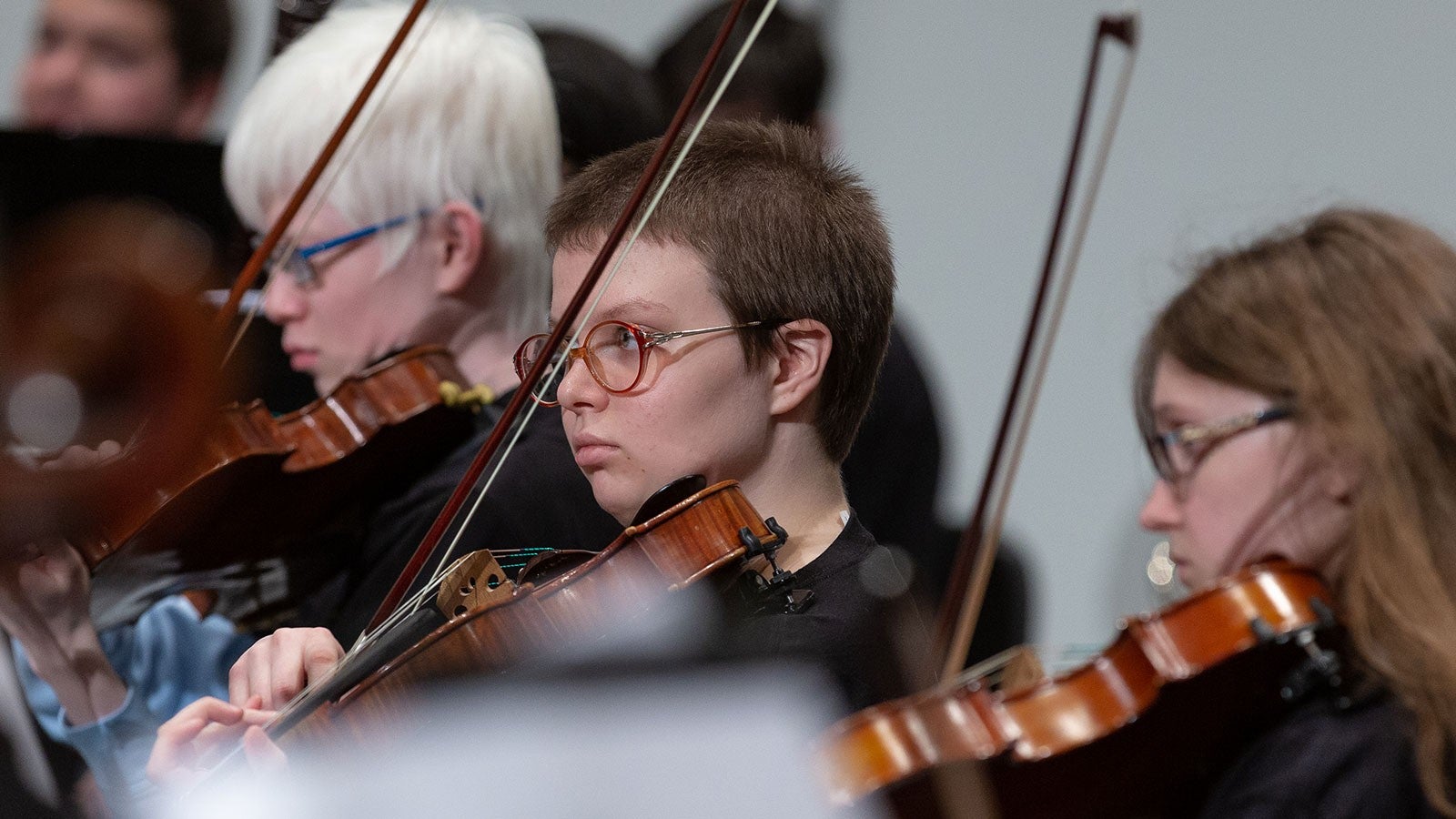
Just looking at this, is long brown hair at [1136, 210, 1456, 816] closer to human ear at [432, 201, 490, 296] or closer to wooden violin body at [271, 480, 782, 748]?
wooden violin body at [271, 480, 782, 748]

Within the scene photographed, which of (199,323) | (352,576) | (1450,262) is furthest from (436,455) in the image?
(1450,262)

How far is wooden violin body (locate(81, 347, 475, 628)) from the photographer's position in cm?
136

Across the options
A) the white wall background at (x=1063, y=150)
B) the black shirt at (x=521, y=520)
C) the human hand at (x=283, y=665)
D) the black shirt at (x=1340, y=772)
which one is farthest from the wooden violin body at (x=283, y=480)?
the black shirt at (x=1340, y=772)

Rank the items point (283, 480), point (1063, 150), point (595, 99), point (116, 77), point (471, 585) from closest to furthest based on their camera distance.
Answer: point (471, 585) < point (283, 480) < point (595, 99) < point (116, 77) < point (1063, 150)

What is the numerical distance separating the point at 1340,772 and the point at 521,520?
0.60 meters

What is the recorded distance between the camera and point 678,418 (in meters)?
1.09

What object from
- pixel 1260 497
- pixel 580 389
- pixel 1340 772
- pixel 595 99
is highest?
pixel 595 99

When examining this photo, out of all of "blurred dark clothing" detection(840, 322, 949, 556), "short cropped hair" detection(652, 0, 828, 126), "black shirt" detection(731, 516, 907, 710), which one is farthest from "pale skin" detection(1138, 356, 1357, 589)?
"short cropped hair" detection(652, 0, 828, 126)

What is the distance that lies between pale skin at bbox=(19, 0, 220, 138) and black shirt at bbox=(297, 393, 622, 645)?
30.9 inches

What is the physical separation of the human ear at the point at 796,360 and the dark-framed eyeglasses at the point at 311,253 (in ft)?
1.74

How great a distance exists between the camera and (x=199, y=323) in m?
0.94

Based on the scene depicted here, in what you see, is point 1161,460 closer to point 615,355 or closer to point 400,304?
point 615,355

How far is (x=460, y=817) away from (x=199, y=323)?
389 mm

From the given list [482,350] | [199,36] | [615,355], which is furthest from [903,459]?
[199,36]
